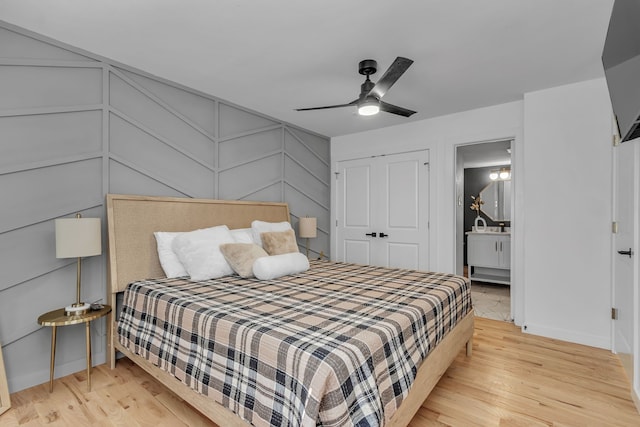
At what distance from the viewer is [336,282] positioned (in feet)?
8.07

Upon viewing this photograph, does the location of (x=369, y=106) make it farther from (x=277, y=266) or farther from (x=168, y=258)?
(x=168, y=258)

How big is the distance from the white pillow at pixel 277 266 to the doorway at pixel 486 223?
2385 mm

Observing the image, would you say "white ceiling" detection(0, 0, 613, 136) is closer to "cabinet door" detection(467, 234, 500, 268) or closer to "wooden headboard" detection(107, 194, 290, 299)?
"wooden headboard" detection(107, 194, 290, 299)

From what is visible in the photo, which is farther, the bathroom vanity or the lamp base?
the bathroom vanity

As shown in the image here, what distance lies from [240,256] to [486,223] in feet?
18.8

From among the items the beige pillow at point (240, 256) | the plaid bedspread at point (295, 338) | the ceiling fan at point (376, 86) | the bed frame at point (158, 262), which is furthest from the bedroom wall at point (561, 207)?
the beige pillow at point (240, 256)

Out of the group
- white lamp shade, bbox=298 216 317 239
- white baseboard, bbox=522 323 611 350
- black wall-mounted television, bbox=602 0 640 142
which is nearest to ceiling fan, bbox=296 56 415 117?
black wall-mounted television, bbox=602 0 640 142

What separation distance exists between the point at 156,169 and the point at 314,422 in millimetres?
2615

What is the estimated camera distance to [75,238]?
2098mm

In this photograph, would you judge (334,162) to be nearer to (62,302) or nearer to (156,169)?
(156,169)

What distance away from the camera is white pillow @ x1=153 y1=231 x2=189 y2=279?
2.63 m

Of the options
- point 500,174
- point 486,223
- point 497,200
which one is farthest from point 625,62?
point 486,223

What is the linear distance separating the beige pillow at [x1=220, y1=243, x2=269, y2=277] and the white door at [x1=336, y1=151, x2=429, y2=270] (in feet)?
7.75

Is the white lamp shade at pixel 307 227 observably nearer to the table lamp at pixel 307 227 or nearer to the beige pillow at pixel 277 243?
the table lamp at pixel 307 227
